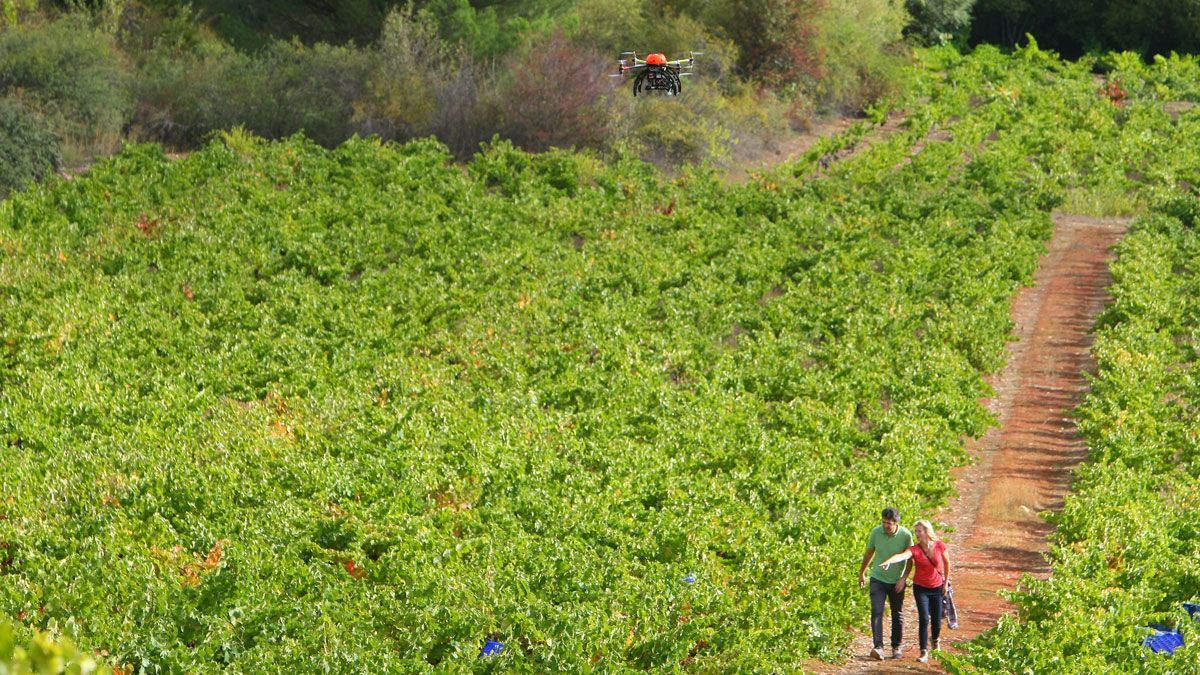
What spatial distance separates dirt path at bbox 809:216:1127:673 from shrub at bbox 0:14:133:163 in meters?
18.5

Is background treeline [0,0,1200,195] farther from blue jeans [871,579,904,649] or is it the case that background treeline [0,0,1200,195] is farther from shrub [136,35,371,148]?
blue jeans [871,579,904,649]

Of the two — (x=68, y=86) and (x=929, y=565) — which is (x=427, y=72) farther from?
(x=929, y=565)

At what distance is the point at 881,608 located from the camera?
1205 centimetres

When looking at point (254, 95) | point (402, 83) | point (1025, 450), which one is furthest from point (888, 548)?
point (402, 83)

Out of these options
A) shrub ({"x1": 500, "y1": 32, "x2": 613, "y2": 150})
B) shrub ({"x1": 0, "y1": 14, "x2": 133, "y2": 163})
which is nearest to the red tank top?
shrub ({"x1": 0, "y1": 14, "x2": 133, "y2": 163})

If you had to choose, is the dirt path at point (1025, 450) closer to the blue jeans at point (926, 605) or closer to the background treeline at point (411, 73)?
the blue jeans at point (926, 605)

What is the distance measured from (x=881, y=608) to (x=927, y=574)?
0.52 m

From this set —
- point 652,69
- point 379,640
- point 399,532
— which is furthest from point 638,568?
point 652,69

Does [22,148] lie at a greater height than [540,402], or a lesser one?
greater

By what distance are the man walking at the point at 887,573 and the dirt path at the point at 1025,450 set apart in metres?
0.32

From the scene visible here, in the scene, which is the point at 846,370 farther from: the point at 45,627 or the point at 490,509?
the point at 45,627

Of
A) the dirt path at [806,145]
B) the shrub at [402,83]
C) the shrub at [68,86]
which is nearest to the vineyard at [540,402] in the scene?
the dirt path at [806,145]

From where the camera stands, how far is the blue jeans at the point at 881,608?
11.9 metres

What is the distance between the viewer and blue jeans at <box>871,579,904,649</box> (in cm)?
1189
